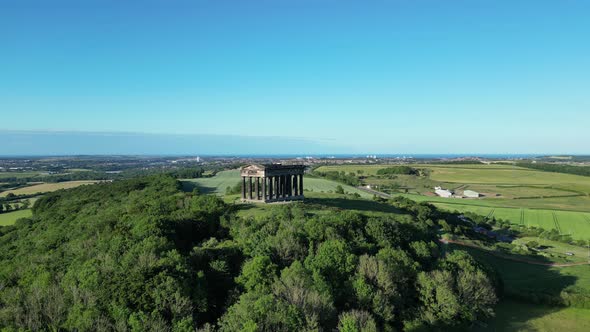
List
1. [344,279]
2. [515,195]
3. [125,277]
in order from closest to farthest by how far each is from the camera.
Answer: [125,277], [344,279], [515,195]

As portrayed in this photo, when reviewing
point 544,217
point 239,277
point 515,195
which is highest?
point 239,277

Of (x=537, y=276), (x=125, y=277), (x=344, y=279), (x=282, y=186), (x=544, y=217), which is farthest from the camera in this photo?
(x=544, y=217)

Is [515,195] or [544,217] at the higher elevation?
[515,195]

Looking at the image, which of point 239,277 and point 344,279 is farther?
point 344,279

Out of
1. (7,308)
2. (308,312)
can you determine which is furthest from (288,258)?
(7,308)

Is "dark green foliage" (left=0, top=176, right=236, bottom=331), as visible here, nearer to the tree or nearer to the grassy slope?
the tree

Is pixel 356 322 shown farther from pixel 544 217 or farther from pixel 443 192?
pixel 443 192

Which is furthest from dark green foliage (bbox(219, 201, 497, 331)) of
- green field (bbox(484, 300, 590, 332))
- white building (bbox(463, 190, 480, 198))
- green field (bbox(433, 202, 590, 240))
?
white building (bbox(463, 190, 480, 198))

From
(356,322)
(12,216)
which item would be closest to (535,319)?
(356,322)
